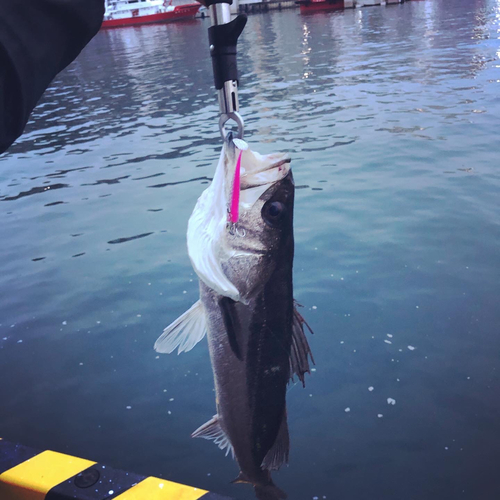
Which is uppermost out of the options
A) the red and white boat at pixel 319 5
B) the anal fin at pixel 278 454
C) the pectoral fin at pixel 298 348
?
the red and white boat at pixel 319 5

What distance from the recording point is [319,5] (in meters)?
62.9

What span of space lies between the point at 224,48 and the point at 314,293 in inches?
176

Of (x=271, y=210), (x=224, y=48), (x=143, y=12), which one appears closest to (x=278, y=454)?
(x=271, y=210)

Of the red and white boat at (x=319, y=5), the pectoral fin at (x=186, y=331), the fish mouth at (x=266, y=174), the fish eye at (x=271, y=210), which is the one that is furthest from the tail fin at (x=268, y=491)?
the red and white boat at (x=319, y=5)

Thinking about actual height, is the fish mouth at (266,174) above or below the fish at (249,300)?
above

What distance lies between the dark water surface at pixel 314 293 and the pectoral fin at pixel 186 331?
1914 millimetres

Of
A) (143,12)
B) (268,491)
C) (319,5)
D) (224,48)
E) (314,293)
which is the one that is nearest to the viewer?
(224,48)

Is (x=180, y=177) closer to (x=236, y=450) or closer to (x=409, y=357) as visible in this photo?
(x=409, y=357)

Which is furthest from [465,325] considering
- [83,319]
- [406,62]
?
[406,62]

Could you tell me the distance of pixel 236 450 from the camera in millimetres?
2703

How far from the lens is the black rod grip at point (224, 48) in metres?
2.19

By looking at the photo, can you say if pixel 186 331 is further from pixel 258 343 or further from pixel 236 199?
pixel 236 199

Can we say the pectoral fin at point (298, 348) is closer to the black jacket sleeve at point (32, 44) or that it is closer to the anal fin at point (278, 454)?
the anal fin at point (278, 454)

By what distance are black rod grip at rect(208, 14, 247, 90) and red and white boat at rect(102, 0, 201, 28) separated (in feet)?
242
